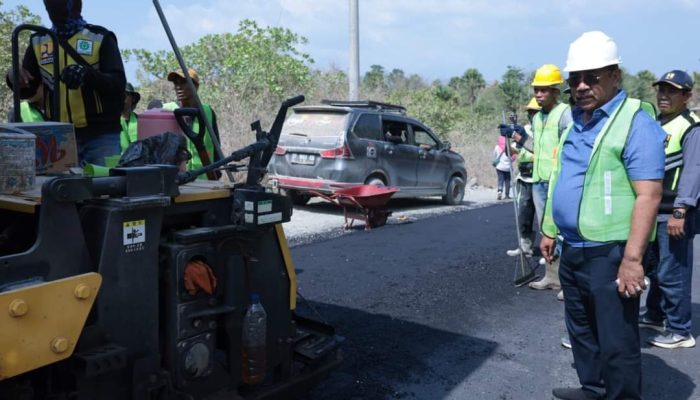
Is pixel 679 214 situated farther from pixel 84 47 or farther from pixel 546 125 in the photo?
pixel 84 47

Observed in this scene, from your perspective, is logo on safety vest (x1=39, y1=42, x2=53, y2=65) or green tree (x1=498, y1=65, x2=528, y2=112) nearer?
logo on safety vest (x1=39, y1=42, x2=53, y2=65)

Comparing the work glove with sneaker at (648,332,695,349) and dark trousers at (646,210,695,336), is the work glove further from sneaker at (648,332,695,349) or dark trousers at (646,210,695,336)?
sneaker at (648,332,695,349)

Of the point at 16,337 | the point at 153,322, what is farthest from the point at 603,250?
the point at 16,337

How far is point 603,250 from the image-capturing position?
10.5 feet

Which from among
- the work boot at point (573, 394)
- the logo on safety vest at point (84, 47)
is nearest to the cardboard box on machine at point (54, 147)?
the logo on safety vest at point (84, 47)

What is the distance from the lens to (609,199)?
315 centimetres

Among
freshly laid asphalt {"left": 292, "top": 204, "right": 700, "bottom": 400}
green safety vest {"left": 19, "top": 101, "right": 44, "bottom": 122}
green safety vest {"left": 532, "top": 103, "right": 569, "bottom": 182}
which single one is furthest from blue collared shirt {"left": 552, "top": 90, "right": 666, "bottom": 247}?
green safety vest {"left": 19, "top": 101, "right": 44, "bottom": 122}

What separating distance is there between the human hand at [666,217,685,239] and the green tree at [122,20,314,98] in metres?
13.8

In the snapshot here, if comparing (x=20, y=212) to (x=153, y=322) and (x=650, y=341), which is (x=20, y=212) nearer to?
(x=153, y=322)

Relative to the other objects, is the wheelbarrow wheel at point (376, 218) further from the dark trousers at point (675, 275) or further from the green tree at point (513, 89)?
the green tree at point (513, 89)

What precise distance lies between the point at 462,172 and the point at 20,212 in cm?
1178

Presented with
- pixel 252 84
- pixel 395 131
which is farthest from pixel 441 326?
pixel 252 84

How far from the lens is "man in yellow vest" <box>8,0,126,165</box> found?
3646 millimetres

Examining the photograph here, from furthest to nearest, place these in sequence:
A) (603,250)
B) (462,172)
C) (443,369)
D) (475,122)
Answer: (475,122)
(462,172)
(443,369)
(603,250)
